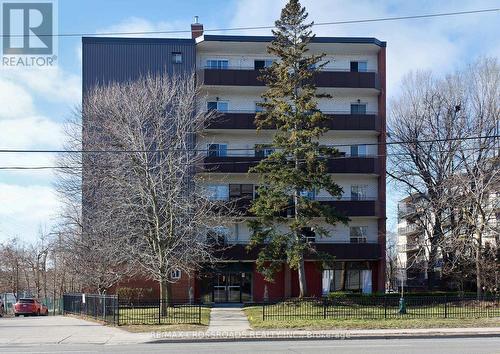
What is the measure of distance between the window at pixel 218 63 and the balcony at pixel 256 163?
751 centimetres

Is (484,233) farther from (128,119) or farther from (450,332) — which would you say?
(128,119)

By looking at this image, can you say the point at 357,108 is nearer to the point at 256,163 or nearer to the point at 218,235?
the point at 256,163

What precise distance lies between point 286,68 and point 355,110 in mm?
12928

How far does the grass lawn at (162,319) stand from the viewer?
81.6 ft

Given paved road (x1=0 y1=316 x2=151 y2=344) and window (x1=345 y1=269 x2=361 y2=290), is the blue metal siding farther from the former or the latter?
paved road (x1=0 y1=316 x2=151 y2=344)

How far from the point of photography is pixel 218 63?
4856 cm

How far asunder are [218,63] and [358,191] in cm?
1443

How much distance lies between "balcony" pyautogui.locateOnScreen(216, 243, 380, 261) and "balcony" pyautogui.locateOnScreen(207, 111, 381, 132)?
8506mm

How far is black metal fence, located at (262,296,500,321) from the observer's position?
1121 inches

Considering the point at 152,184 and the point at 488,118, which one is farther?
the point at 488,118

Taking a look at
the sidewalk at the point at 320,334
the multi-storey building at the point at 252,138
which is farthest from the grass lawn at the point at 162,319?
the multi-storey building at the point at 252,138

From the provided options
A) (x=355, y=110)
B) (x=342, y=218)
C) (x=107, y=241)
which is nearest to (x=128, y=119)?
(x=107, y=241)

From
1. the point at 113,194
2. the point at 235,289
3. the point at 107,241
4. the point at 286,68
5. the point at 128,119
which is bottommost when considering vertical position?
the point at 235,289

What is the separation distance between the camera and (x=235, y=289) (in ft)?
153
